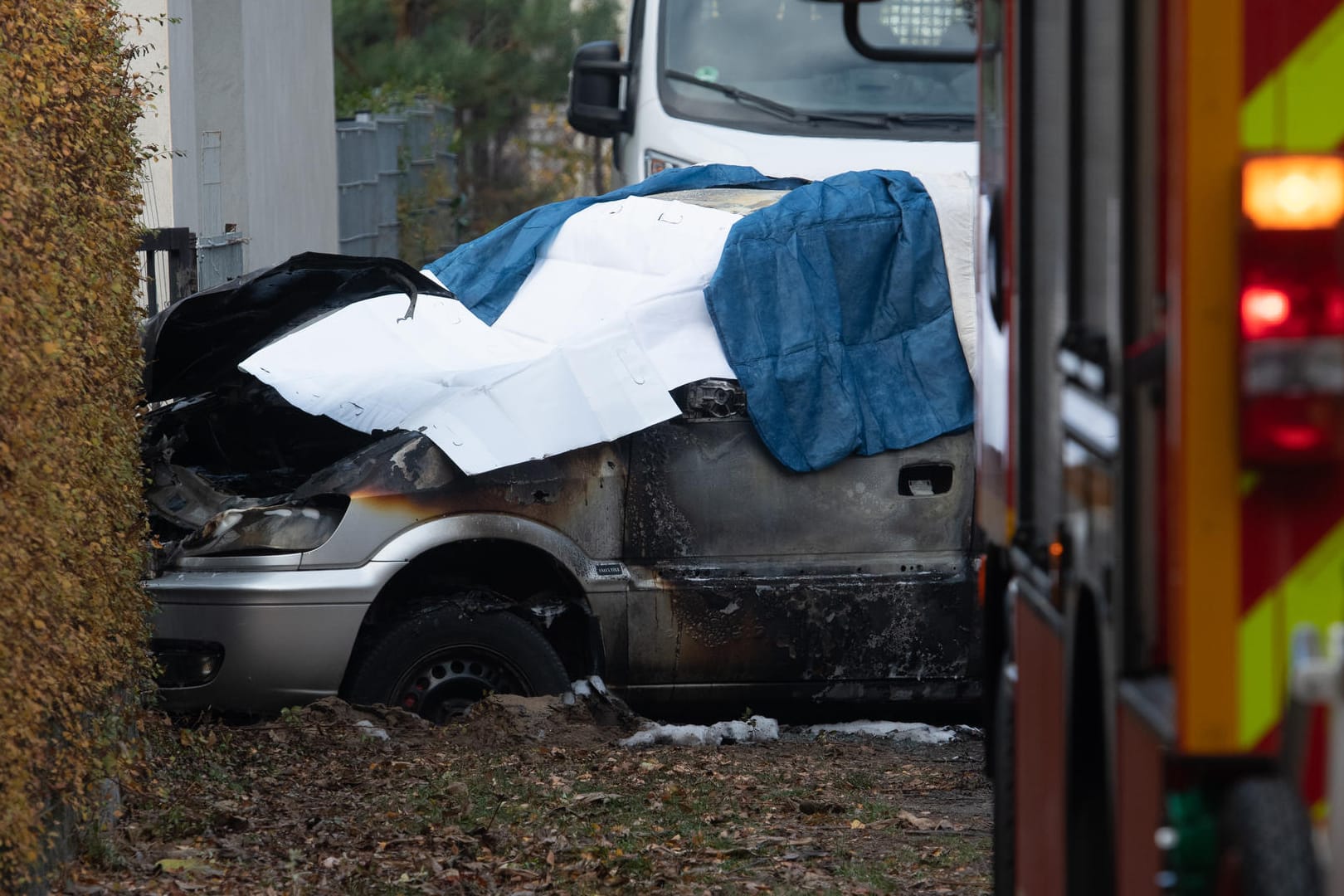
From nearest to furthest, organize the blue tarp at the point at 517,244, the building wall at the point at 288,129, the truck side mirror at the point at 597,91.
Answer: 1. the blue tarp at the point at 517,244
2. the truck side mirror at the point at 597,91
3. the building wall at the point at 288,129

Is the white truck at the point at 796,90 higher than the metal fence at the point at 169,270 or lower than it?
higher

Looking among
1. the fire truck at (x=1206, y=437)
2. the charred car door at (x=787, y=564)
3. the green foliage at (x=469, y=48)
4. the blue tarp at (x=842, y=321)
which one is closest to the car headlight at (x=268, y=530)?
the charred car door at (x=787, y=564)

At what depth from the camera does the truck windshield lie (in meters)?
9.69

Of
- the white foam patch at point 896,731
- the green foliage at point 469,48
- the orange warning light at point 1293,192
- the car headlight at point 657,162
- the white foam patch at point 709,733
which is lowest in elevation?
the white foam patch at point 896,731

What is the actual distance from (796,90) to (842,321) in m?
3.35

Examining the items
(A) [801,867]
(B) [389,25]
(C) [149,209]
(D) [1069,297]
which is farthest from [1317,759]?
(B) [389,25]

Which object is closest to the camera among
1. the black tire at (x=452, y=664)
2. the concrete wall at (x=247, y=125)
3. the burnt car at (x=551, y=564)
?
the burnt car at (x=551, y=564)

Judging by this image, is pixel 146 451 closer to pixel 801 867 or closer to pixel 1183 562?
pixel 801 867

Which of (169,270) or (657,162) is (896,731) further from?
(657,162)

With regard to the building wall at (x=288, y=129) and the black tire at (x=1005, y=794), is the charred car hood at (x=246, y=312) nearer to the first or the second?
the black tire at (x=1005, y=794)

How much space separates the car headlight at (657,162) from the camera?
34.1 feet

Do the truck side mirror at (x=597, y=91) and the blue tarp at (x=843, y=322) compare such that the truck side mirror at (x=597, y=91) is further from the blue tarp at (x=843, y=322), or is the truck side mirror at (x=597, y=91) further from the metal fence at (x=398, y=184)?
the metal fence at (x=398, y=184)

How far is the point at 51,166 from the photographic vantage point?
16.0ft

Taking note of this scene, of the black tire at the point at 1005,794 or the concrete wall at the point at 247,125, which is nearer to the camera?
the black tire at the point at 1005,794
